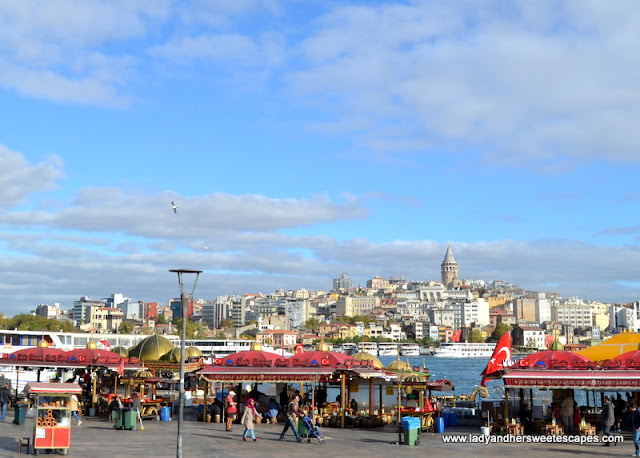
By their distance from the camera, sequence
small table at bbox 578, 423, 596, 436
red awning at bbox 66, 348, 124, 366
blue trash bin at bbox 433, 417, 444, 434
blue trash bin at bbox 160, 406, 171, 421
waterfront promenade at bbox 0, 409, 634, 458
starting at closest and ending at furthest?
waterfront promenade at bbox 0, 409, 634, 458 → small table at bbox 578, 423, 596, 436 → blue trash bin at bbox 433, 417, 444, 434 → blue trash bin at bbox 160, 406, 171, 421 → red awning at bbox 66, 348, 124, 366

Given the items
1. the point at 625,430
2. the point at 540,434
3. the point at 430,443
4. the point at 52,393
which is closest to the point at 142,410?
the point at 52,393

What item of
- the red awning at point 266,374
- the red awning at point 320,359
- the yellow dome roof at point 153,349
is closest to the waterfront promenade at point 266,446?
the red awning at point 266,374

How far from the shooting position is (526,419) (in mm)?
25453

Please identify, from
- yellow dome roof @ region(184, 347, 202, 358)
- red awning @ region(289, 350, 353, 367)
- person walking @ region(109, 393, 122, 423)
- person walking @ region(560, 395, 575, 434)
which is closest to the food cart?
person walking @ region(109, 393, 122, 423)

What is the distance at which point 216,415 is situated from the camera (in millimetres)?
30406

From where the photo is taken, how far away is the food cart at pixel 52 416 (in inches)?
796

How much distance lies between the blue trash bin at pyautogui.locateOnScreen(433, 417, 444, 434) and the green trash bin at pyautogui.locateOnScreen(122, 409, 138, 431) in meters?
10.5

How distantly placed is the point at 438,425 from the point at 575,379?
5068 mm

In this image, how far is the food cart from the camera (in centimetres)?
2022

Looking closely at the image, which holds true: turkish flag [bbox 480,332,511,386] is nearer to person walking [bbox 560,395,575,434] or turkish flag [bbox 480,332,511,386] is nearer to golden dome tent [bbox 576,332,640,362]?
person walking [bbox 560,395,575,434]

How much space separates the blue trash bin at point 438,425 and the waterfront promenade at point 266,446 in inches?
21.1

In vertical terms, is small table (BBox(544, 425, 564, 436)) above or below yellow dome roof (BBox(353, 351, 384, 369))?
below

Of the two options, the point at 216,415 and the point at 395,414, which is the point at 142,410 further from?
the point at 395,414

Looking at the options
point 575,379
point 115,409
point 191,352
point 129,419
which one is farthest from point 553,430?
point 191,352
